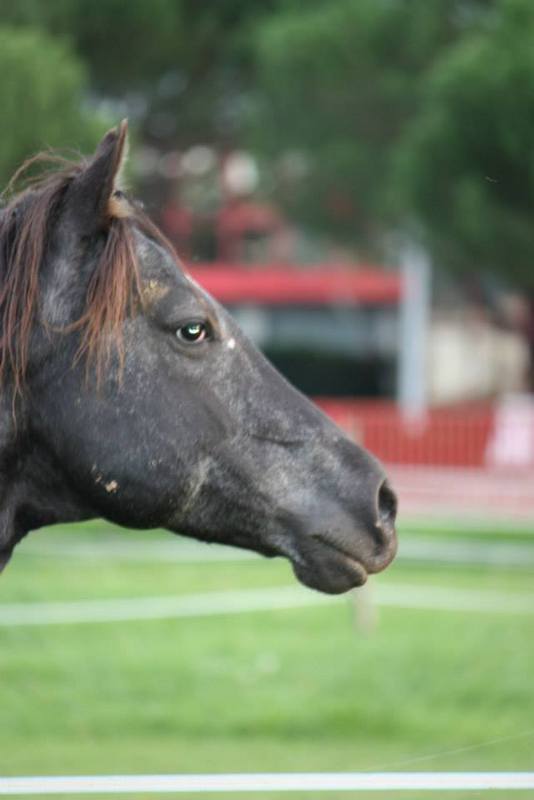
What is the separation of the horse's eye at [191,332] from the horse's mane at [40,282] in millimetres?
100

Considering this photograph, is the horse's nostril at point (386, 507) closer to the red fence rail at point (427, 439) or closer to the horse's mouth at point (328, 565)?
the horse's mouth at point (328, 565)

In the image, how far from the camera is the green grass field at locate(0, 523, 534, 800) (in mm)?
6090

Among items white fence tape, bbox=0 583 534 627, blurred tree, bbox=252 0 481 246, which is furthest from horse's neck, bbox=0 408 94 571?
blurred tree, bbox=252 0 481 246

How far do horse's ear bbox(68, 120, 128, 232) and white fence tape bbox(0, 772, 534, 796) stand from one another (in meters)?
1.00

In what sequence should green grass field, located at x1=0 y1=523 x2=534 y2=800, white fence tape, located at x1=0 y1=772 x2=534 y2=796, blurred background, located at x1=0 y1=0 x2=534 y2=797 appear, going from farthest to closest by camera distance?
blurred background, located at x1=0 y1=0 x2=534 y2=797 → green grass field, located at x1=0 y1=523 x2=534 y2=800 → white fence tape, located at x1=0 y1=772 x2=534 y2=796

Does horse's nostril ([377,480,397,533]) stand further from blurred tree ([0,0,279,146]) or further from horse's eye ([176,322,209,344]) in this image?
blurred tree ([0,0,279,146])

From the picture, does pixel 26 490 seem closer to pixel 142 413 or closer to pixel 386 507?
pixel 142 413

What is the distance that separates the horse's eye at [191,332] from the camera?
2865 millimetres

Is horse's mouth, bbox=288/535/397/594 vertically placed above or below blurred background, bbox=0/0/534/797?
above

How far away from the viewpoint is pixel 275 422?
290 cm

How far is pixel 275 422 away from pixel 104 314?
382 mm

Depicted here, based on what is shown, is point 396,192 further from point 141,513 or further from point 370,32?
point 141,513

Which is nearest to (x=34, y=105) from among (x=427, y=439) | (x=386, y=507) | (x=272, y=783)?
(x=427, y=439)

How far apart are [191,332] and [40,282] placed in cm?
29
